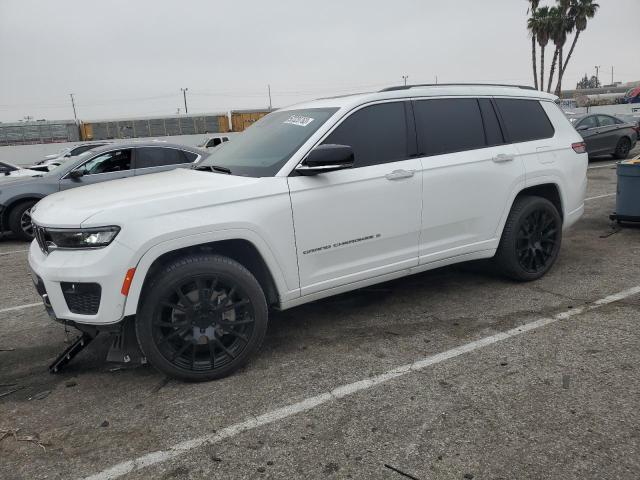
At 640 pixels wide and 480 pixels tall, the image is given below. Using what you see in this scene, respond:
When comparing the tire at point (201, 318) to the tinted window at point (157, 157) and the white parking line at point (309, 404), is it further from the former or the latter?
the tinted window at point (157, 157)

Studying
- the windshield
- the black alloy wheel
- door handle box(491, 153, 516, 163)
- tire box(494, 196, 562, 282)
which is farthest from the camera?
the black alloy wheel

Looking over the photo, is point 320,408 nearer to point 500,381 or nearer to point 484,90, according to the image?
point 500,381

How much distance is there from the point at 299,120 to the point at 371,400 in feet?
7.28

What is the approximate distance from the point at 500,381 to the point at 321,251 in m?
1.44

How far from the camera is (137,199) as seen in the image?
319 centimetres

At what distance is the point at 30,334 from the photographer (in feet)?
14.4

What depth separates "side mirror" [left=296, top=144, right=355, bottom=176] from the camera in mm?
3454

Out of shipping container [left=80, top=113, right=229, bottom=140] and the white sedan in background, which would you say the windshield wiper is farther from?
shipping container [left=80, top=113, right=229, bottom=140]

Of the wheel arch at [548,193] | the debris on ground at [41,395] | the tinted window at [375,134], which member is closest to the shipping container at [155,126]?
the wheel arch at [548,193]

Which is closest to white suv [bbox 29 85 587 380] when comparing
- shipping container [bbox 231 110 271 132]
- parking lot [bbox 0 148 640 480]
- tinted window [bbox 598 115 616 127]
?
parking lot [bbox 0 148 640 480]

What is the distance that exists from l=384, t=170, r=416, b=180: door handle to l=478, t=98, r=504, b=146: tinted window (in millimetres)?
1057

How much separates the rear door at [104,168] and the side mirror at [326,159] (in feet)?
18.8

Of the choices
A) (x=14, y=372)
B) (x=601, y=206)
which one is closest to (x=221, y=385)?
(x=14, y=372)

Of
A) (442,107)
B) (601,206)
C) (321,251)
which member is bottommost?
(601,206)
